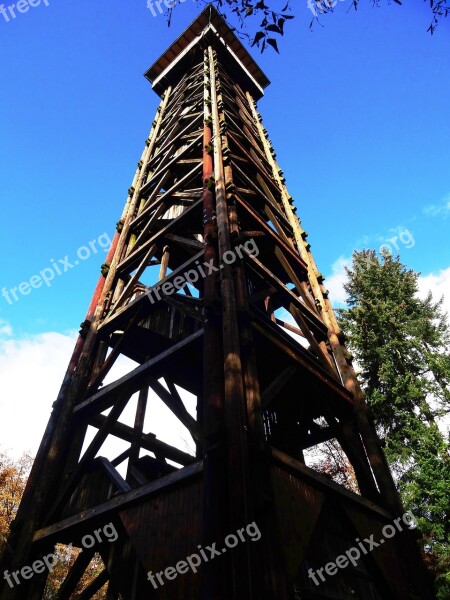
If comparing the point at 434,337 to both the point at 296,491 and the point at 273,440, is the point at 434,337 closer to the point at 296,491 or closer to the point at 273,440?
the point at 273,440

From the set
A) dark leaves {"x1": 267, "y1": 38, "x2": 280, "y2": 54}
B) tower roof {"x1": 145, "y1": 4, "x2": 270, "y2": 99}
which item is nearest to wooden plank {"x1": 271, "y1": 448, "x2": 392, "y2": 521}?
dark leaves {"x1": 267, "y1": 38, "x2": 280, "y2": 54}

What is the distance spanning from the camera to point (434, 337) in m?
16.4

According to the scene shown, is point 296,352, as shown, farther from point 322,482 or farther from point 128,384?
point 128,384

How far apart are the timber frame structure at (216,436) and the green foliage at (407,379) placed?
7888 millimetres

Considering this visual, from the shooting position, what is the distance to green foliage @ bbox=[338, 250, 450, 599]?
36.9 ft

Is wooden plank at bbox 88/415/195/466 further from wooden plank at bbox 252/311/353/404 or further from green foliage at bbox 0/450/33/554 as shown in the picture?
green foliage at bbox 0/450/33/554

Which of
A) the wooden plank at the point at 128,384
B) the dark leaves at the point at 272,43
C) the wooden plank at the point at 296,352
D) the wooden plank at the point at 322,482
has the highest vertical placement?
the dark leaves at the point at 272,43

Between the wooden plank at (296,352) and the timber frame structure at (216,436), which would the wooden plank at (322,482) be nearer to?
the timber frame structure at (216,436)

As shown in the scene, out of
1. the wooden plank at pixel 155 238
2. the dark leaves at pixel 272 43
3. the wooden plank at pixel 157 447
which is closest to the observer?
the dark leaves at pixel 272 43

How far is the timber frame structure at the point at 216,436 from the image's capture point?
2299 mm

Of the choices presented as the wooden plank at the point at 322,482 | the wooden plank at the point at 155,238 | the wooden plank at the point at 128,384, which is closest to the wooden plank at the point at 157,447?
the wooden plank at the point at 128,384

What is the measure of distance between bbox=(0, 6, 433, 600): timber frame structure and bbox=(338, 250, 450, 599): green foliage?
7.89 metres

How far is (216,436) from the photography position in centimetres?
244

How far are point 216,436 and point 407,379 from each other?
1388cm
